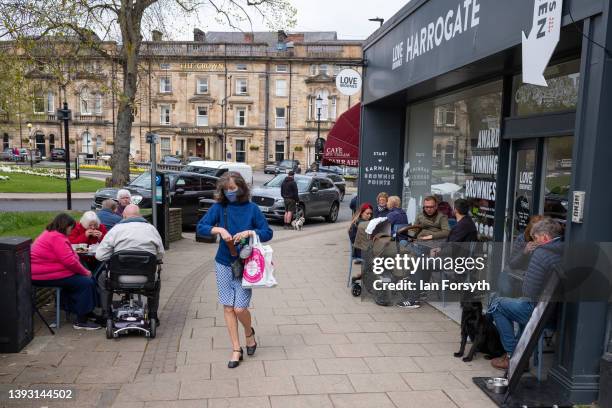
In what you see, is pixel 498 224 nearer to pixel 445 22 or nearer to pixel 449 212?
pixel 449 212

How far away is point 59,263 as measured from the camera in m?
5.89

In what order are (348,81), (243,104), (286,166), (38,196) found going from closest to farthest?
(348,81), (38,196), (286,166), (243,104)

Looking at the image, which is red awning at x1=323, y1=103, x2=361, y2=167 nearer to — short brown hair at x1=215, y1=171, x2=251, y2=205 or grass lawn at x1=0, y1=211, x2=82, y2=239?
grass lawn at x1=0, y1=211, x2=82, y2=239

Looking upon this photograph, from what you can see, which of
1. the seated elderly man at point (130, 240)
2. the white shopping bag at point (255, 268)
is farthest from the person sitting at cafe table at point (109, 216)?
the white shopping bag at point (255, 268)

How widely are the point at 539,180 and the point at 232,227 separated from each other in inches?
160

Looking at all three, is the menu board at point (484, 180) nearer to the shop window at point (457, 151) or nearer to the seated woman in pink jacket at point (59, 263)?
the shop window at point (457, 151)

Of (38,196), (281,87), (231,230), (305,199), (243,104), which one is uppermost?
(281,87)

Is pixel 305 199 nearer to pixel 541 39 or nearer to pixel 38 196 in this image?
pixel 38 196

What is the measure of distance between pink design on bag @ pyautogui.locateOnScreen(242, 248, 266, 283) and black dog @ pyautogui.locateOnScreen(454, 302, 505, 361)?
219 centimetres

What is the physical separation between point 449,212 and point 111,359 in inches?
237

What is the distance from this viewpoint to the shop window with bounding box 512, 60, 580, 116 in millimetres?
6148

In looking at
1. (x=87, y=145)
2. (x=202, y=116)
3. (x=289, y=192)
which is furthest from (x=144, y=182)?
(x=87, y=145)

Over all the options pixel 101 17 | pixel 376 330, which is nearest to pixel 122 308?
pixel 376 330

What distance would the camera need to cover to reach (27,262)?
217 inches
